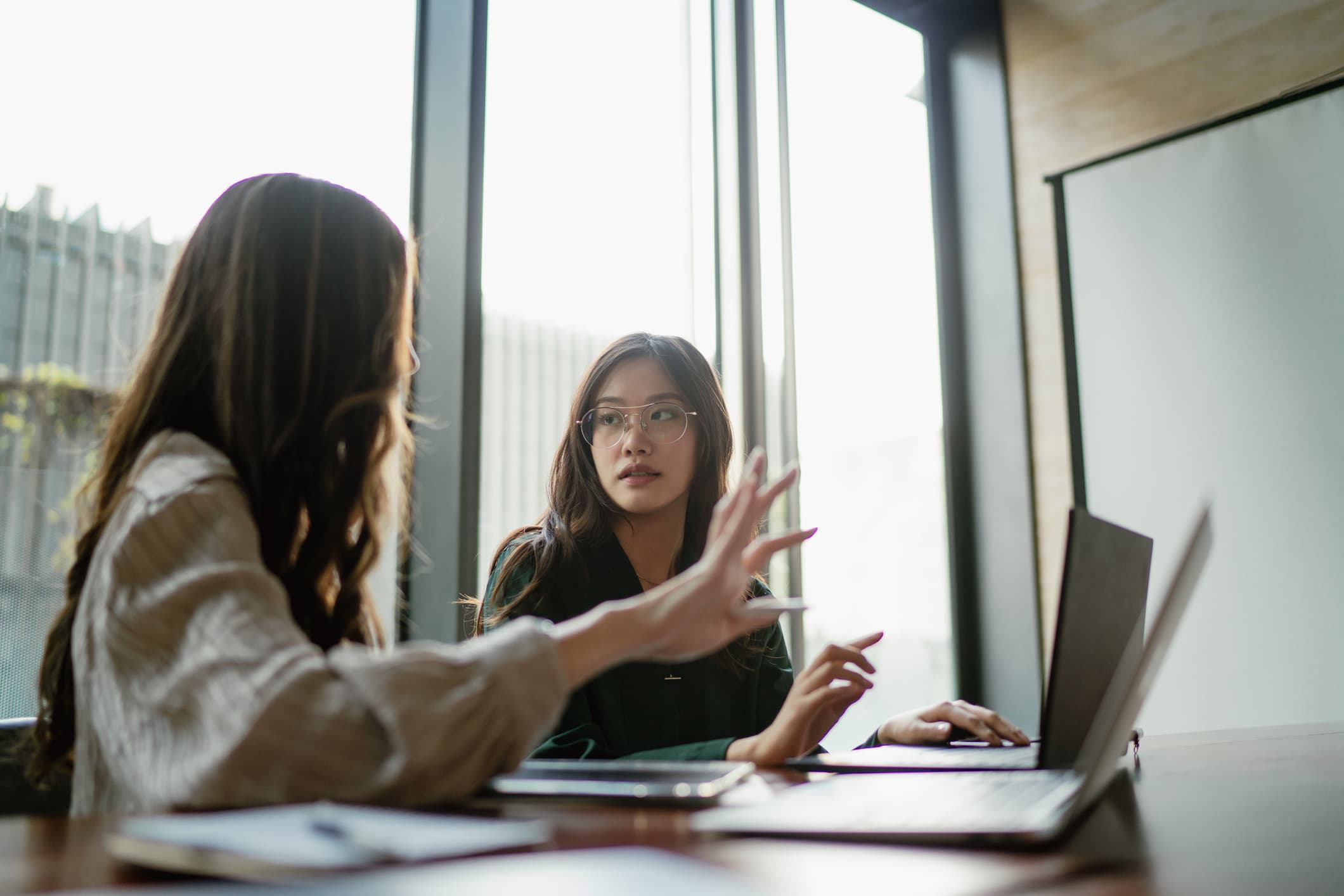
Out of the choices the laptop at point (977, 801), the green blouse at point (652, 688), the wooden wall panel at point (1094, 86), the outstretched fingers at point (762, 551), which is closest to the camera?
the laptop at point (977, 801)

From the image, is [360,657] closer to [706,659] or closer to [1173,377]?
[706,659]

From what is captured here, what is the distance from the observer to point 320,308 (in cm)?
97

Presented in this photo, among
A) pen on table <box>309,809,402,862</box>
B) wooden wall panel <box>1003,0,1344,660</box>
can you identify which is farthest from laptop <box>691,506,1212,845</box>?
wooden wall panel <box>1003,0,1344,660</box>

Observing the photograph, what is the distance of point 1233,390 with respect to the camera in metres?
3.19

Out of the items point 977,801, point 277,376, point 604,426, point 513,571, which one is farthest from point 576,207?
point 977,801

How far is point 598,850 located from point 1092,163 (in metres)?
3.55

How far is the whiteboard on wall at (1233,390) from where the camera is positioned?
3.00 meters

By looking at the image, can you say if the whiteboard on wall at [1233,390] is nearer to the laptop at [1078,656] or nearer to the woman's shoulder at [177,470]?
the laptop at [1078,656]

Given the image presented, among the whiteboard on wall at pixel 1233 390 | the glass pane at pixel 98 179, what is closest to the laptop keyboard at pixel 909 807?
the glass pane at pixel 98 179

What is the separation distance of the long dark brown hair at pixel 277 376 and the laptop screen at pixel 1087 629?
0.66 meters

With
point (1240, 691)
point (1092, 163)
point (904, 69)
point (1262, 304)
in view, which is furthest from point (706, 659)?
point (904, 69)

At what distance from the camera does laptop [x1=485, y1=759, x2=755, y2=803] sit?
782 millimetres

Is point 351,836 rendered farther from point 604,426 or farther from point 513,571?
point 604,426

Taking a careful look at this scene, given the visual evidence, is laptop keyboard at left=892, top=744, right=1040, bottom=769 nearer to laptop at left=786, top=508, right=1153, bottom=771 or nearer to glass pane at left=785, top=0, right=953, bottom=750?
laptop at left=786, top=508, right=1153, bottom=771
